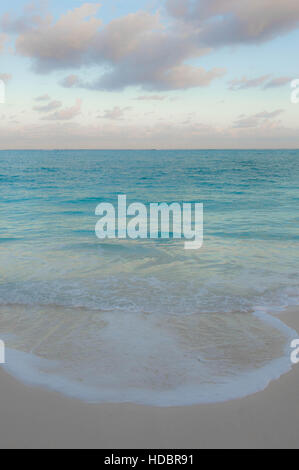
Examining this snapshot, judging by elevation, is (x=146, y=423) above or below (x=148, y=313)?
below

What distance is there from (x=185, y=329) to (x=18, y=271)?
4069 mm

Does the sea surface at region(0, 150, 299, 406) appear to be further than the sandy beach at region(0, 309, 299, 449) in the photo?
Yes

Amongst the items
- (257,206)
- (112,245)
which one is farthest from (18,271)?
(257,206)

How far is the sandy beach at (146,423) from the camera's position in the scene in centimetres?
270

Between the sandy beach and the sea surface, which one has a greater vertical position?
the sea surface

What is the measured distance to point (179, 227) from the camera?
40.7 ft

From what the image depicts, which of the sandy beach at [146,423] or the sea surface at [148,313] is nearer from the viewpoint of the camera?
the sandy beach at [146,423]

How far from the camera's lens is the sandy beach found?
2701 mm

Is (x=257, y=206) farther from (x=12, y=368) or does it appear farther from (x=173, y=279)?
(x=12, y=368)

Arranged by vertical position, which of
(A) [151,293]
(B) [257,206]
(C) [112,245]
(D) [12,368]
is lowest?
(D) [12,368]

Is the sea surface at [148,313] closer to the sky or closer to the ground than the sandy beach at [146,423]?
closer to the sky

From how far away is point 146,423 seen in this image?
287 cm

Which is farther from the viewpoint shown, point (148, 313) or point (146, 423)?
point (148, 313)
